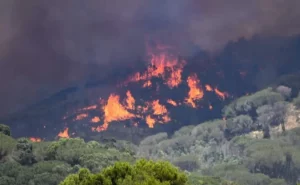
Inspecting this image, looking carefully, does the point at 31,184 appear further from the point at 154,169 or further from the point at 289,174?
the point at 289,174

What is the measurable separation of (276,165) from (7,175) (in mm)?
111314

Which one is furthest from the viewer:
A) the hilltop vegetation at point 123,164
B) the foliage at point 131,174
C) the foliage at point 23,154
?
the foliage at point 23,154

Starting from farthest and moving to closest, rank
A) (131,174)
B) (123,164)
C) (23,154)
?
1. (23,154)
2. (123,164)
3. (131,174)

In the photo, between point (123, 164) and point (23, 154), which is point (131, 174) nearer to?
point (123, 164)

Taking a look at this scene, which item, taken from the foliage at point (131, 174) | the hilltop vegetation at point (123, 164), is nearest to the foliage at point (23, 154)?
the hilltop vegetation at point (123, 164)

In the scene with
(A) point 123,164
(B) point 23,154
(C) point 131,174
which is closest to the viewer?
(C) point 131,174

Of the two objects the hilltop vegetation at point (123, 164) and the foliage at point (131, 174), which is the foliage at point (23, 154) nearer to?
the hilltop vegetation at point (123, 164)

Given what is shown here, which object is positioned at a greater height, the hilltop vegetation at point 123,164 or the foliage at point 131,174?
the hilltop vegetation at point 123,164

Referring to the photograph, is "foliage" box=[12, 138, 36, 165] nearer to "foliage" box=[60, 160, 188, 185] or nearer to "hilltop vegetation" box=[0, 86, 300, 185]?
"hilltop vegetation" box=[0, 86, 300, 185]

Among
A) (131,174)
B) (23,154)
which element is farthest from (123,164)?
(23,154)

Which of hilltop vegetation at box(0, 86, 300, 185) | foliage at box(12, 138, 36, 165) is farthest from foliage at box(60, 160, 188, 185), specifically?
foliage at box(12, 138, 36, 165)

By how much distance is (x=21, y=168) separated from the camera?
8856cm

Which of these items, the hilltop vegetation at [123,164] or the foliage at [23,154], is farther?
the foliage at [23,154]

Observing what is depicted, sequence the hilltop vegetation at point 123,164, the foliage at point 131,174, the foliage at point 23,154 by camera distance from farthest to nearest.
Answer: the foliage at point 23,154, the hilltop vegetation at point 123,164, the foliage at point 131,174
